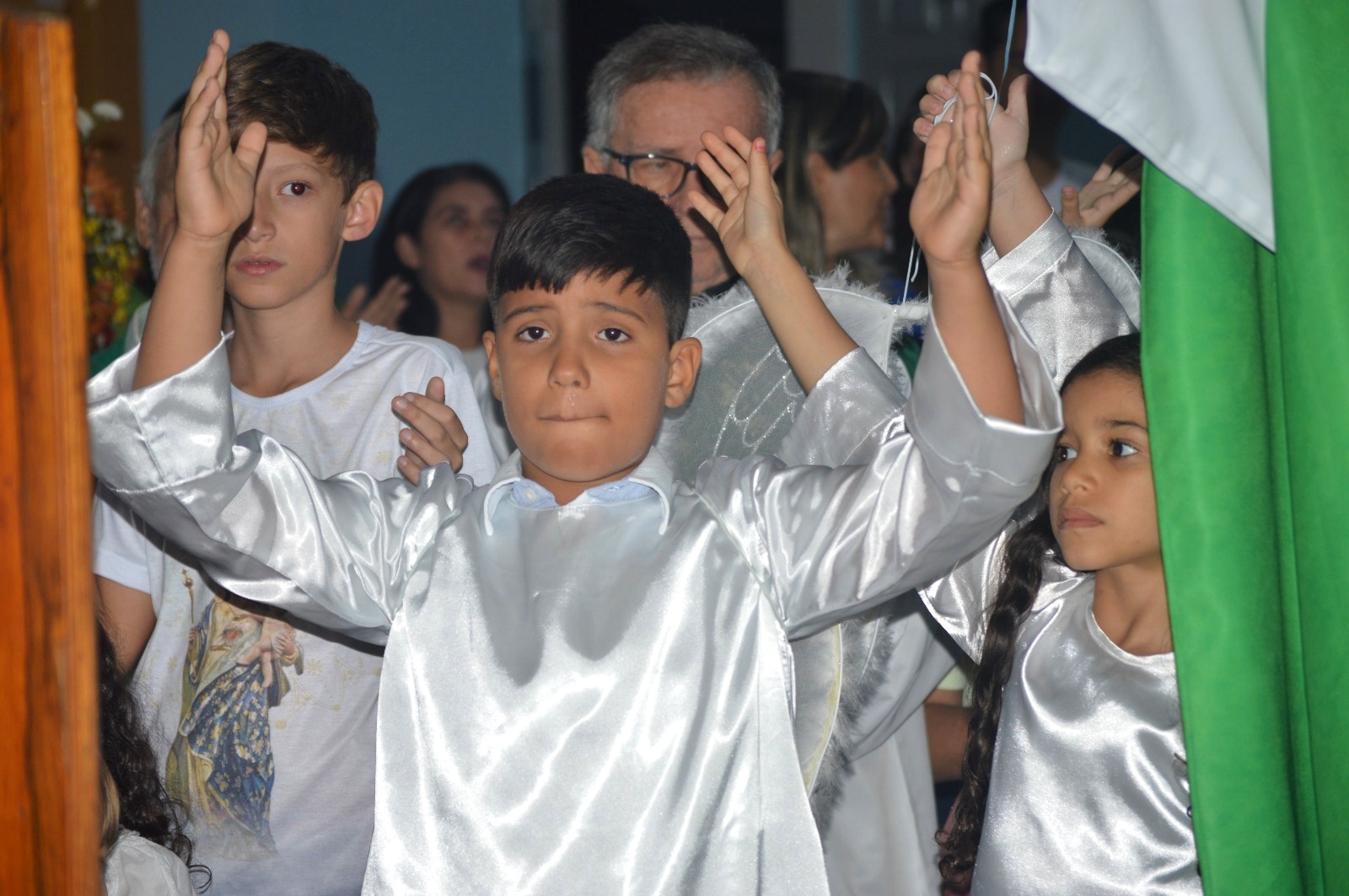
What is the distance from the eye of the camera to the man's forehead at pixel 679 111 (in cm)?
195

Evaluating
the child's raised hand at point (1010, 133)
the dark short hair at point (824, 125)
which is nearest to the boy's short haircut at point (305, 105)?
the child's raised hand at point (1010, 133)

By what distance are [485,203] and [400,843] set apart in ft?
8.14

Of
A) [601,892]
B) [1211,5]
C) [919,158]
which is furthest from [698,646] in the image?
[919,158]

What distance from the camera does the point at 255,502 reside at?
4.41 feet

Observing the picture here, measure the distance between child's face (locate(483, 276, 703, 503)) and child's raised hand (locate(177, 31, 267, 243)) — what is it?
0.31m

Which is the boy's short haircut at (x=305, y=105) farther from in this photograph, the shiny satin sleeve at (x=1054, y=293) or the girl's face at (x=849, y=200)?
the girl's face at (x=849, y=200)

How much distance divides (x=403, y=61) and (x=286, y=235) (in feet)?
9.59

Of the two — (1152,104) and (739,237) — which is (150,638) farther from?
(1152,104)

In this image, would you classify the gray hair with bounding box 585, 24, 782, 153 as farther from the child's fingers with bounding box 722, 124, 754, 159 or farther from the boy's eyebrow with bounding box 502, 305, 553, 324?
the boy's eyebrow with bounding box 502, 305, 553, 324

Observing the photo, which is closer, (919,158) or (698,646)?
(698,646)

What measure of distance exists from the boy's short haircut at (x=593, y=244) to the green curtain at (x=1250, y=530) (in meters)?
0.52

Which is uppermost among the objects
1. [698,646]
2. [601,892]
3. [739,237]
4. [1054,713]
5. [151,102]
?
[151,102]

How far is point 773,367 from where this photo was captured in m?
1.73

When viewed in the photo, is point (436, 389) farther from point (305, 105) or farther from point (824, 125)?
point (824, 125)
